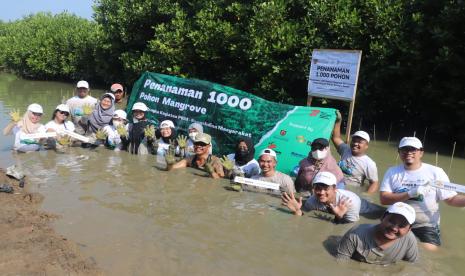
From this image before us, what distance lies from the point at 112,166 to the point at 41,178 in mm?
1299

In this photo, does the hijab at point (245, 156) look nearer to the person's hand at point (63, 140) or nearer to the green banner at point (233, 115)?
the green banner at point (233, 115)

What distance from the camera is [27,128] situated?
8.83m

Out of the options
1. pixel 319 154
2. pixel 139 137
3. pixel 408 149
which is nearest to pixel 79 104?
pixel 139 137

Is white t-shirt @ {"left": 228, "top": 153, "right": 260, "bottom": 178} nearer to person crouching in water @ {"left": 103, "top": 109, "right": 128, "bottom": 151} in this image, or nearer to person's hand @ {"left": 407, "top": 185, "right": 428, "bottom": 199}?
person's hand @ {"left": 407, "top": 185, "right": 428, "bottom": 199}

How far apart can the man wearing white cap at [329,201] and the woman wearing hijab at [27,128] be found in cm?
535

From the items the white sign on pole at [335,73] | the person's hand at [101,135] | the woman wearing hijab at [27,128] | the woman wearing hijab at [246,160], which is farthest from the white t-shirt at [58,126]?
the white sign on pole at [335,73]

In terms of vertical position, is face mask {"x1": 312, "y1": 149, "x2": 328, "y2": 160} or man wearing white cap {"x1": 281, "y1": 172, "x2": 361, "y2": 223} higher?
face mask {"x1": 312, "y1": 149, "x2": 328, "y2": 160}

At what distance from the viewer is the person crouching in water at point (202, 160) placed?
7664 millimetres

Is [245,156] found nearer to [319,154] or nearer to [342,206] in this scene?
[319,154]

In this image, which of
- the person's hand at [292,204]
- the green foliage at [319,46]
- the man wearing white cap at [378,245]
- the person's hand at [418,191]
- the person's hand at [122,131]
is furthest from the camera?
the green foliage at [319,46]

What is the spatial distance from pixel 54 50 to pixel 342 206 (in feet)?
81.8

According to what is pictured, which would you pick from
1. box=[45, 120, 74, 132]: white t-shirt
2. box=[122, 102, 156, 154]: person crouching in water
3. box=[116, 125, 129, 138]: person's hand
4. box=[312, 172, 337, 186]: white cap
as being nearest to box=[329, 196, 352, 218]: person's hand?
box=[312, 172, 337, 186]: white cap

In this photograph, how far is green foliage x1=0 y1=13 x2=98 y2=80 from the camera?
24.9m

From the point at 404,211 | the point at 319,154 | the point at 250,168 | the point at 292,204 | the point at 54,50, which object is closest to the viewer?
the point at 404,211
